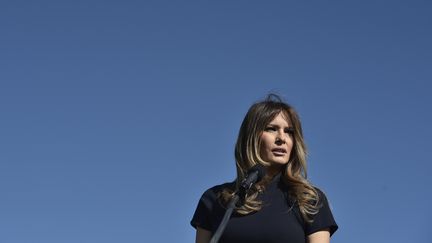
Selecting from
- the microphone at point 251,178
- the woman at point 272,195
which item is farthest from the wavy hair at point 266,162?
the microphone at point 251,178

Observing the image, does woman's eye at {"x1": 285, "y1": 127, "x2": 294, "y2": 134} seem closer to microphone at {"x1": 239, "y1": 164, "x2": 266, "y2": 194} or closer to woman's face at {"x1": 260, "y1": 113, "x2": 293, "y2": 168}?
woman's face at {"x1": 260, "y1": 113, "x2": 293, "y2": 168}

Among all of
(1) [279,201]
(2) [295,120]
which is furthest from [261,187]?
(2) [295,120]

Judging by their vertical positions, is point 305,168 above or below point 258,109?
below

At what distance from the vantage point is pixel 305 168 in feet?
19.2

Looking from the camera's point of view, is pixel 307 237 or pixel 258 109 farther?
pixel 258 109

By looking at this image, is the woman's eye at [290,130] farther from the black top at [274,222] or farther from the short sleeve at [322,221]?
the short sleeve at [322,221]

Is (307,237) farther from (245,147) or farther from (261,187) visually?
(245,147)

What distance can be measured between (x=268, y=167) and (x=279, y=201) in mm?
317

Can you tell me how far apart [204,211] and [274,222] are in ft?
2.27

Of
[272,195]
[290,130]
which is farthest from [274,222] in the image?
[290,130]

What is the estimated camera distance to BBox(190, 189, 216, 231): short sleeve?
19.5ft

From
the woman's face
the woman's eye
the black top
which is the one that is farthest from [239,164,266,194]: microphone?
the woman's eye

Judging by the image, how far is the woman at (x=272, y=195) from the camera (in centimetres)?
556

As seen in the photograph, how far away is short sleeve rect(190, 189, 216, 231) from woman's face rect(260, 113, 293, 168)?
0.55 m
